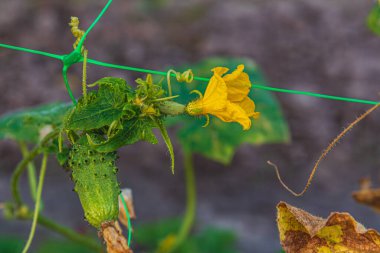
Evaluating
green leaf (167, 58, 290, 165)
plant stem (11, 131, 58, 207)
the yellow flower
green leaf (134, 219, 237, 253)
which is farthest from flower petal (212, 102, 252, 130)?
green leaf (134, 219, 237, 253)

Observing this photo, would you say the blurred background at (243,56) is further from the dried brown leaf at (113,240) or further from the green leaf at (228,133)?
the dried brown leaf at (113,240)

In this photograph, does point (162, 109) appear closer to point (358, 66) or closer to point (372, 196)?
point (372, 196)

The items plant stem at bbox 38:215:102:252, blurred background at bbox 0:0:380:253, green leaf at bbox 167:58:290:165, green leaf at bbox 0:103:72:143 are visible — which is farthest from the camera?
blurred background at bbox 0:0:380:253

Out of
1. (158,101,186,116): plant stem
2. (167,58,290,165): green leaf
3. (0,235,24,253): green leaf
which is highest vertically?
(167,58,290,165): green leaf

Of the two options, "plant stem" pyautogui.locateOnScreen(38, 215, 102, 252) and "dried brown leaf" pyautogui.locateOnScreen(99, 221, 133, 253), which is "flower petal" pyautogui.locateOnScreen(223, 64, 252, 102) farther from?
"plant stem" pyautogui.locateOnScreen(38, 215, 102, 252)

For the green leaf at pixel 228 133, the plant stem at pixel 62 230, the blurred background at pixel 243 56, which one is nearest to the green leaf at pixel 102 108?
the plant stem at pixel 62 230

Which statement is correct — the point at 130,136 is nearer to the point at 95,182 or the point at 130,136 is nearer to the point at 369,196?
the point at 95,182

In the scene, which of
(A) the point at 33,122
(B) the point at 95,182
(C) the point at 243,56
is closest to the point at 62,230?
(A) the point at 33,122
